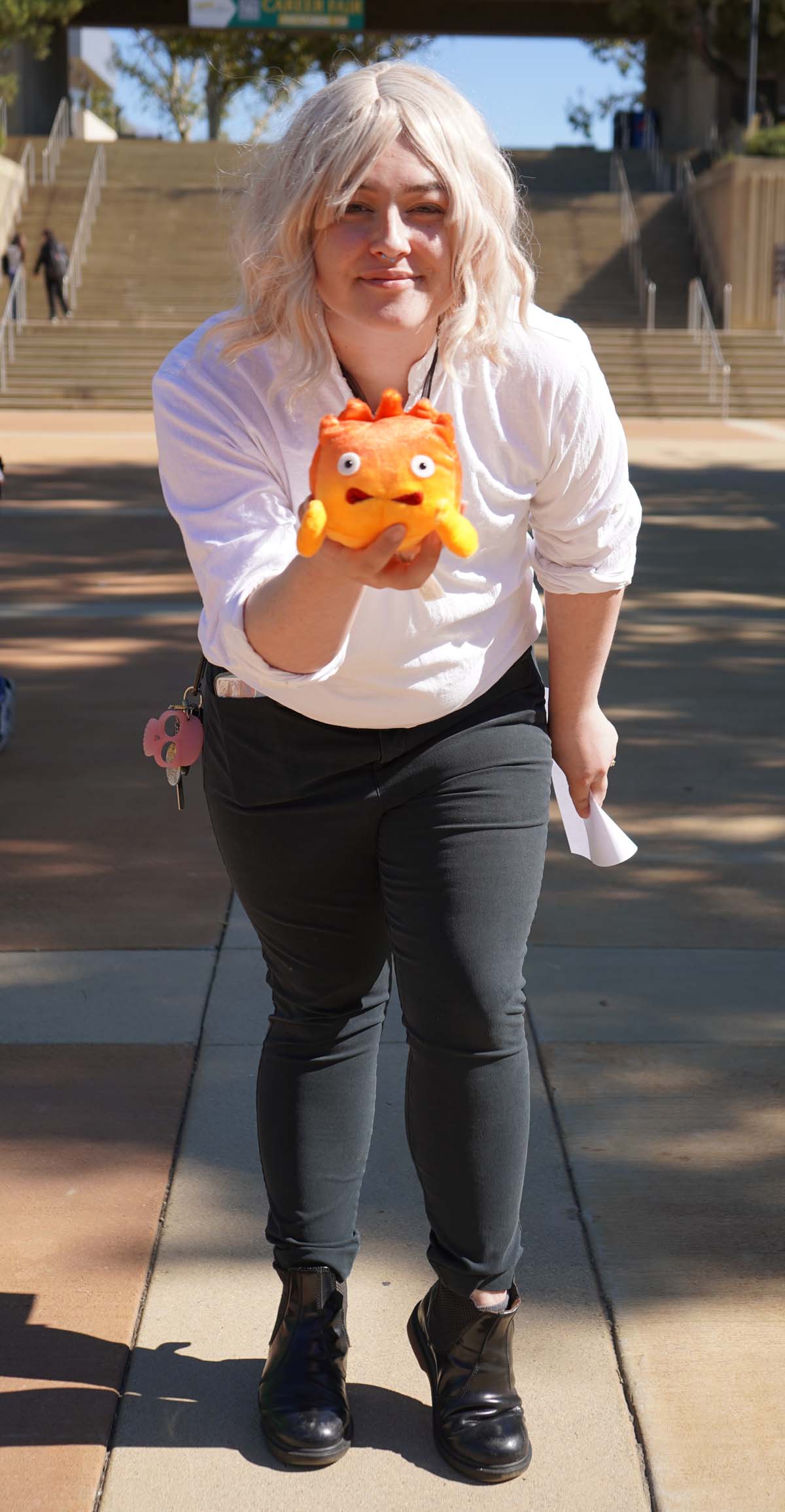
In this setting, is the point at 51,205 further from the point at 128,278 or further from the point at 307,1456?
the point at 307,1456

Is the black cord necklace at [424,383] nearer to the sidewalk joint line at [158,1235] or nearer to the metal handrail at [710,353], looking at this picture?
the sidewalk joint line at [158,1235]

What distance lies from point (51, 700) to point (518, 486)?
527 centimetres

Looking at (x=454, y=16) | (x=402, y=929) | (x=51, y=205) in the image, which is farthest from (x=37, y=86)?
(x=402, y=929)

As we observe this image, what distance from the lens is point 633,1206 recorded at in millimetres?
2947

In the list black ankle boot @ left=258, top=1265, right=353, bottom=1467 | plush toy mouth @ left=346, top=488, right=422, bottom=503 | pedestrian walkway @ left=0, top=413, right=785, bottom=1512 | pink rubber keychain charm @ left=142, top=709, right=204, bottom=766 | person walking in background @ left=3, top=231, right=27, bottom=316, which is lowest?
person walking in background @ left=3, top=231, right=27, bottom=316

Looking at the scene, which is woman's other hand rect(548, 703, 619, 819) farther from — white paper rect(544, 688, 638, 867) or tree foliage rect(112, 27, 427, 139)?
tree foliage rect(112, 27, 427, 139)

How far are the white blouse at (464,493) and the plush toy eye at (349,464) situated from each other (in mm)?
261

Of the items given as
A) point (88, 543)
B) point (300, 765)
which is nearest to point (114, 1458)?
point (300, 765)

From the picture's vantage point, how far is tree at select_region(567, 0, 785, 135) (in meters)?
35.0

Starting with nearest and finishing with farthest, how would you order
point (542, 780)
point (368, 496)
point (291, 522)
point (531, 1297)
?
1. point (368, 496)
2. point (291, 522)
3. point (542, 780)
4. point (531, 1297)

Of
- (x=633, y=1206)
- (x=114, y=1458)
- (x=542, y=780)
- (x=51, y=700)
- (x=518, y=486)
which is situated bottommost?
(x=51, y=700)

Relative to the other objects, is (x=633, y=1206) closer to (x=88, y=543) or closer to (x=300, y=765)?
(x=300, y=765)

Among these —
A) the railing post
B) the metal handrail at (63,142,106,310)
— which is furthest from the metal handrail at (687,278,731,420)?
the metal handrail at (63,142,106,310)

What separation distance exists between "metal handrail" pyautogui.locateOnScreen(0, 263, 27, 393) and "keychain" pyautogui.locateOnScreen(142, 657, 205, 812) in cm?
2240
